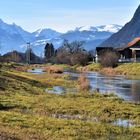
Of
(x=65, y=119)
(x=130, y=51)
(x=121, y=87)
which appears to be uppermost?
(x=130, y=51)

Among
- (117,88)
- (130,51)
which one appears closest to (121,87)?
(117,88)

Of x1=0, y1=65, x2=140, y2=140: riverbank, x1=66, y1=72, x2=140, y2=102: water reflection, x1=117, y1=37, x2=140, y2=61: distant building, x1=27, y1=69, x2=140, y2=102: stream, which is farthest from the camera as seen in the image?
x1=117, y1=37, x2=140, y2=61: distant building

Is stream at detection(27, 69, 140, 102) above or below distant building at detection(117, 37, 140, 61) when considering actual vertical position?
below

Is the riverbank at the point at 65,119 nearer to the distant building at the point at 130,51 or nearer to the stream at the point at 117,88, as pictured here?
the stream at the point at 117,88

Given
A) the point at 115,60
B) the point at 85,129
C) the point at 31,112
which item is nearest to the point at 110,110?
the point at 31,112

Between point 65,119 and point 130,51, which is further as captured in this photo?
point 130,51

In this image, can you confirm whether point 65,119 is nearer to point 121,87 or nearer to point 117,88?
point 117,88

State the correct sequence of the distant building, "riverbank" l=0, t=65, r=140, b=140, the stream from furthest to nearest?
1. the distant building
2. the stream
3. "riverbank" l=0, t=65, r=140, b=140

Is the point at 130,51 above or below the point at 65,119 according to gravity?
above

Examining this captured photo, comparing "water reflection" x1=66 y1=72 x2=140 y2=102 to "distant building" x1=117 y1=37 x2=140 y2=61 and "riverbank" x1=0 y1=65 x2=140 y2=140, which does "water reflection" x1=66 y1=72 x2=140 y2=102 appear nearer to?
"riverbank" x1=0 y1=65 x2=140 y2=140

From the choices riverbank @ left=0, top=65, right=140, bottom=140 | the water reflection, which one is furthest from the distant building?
riverbank @ left=0, top=65, right=140, bottom=140

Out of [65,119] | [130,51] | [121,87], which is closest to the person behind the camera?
[65,119]

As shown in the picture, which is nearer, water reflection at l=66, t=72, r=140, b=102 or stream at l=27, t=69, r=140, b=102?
stream at l=27, t=69, r=140, b=102

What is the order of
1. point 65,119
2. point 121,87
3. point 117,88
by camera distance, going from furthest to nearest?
point 121,87
point 117,88
point 65,119
